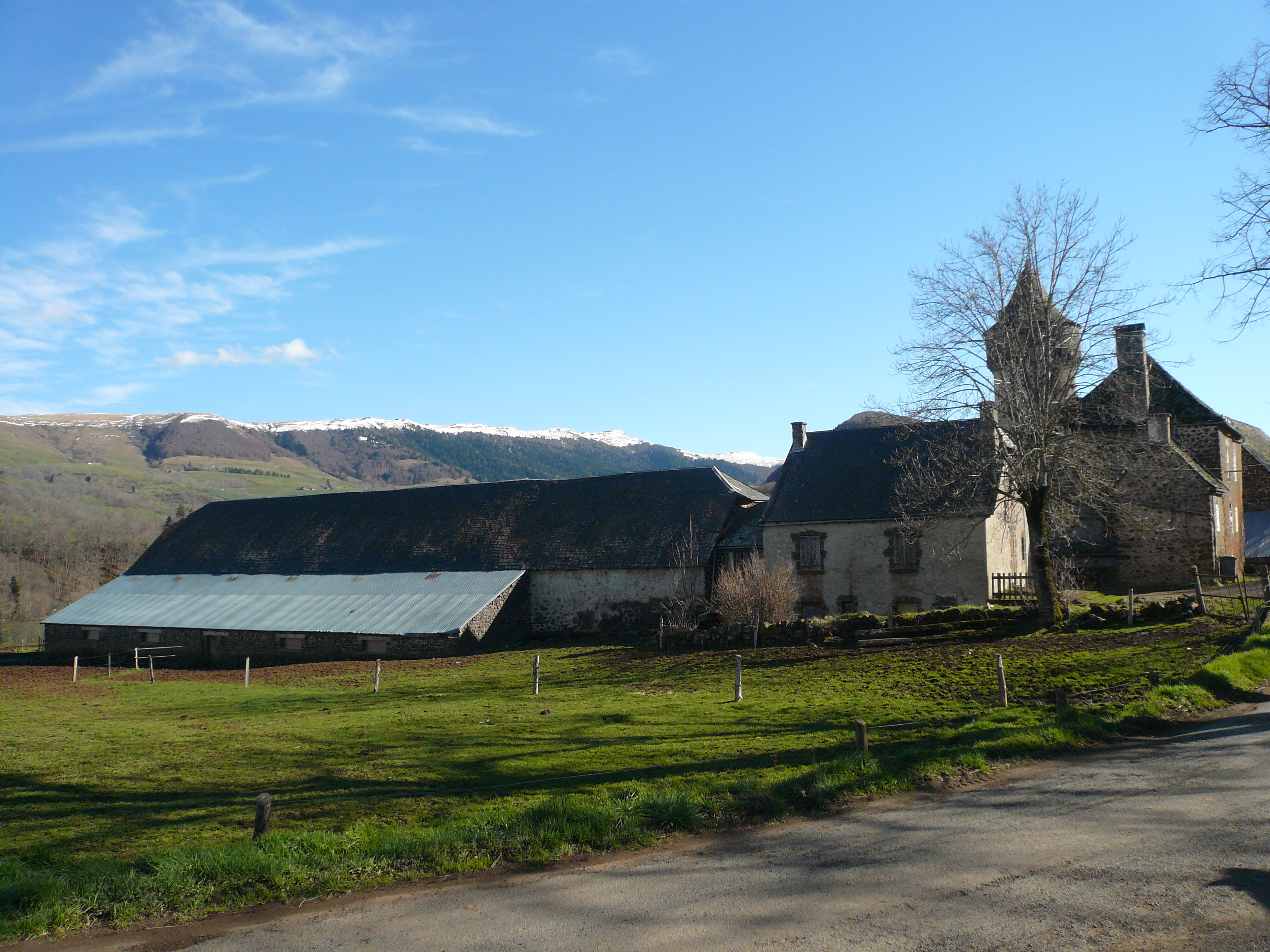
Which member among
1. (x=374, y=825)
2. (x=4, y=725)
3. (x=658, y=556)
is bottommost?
(x=4, y=725)

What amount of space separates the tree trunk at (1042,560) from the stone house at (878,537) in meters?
3.70

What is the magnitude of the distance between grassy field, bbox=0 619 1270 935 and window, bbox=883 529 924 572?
7.40 meters

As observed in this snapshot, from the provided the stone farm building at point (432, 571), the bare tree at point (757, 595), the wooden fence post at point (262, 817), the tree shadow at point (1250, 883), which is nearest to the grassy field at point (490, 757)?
the wooden fence post at point (262, 817)

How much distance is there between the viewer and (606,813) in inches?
321

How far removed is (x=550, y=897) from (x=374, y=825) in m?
2.77

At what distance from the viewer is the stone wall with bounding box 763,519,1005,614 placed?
93.4 feet

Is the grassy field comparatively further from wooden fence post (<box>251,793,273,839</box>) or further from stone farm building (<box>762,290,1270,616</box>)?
stone farm building (<box>762,290,1270,616</box>)

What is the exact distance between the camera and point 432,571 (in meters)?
37.7

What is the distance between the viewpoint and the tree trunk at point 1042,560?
72.6 ft

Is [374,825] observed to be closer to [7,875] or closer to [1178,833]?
[7,875]

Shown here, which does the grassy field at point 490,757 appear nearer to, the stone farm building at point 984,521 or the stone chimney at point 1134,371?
the stone farm building at point 984,521

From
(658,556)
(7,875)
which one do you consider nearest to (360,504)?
(658,556)

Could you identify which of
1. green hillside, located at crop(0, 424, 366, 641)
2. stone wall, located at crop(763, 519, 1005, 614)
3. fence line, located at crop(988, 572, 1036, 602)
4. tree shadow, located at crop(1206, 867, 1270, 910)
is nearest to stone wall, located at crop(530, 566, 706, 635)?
stone wall, located at crop(763, 519, 1005, 614)

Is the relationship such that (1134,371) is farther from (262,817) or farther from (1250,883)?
(262,817)
